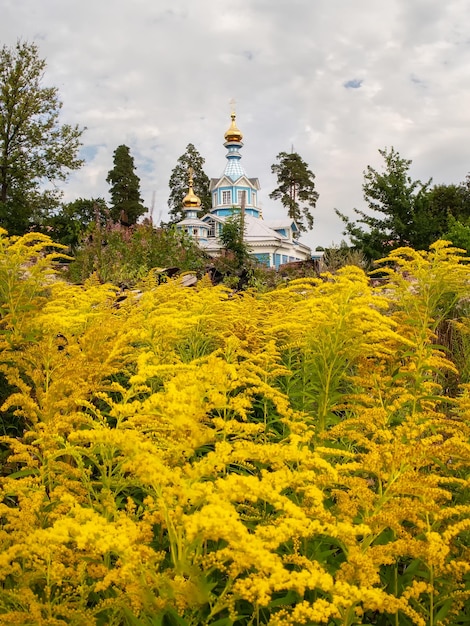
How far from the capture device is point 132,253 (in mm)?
10180

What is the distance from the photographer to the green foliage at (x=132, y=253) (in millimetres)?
9469

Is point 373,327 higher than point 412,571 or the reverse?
higher

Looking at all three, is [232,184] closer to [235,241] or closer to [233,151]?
[233,151]

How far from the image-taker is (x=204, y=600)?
5.42ft

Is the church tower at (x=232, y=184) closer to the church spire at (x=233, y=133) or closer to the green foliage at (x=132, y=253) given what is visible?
the church spire at (x=233, y=133)

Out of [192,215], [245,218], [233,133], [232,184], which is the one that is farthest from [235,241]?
[233,133]

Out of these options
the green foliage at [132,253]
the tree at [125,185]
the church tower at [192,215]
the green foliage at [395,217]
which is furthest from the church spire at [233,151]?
the green foliage at [132,253]

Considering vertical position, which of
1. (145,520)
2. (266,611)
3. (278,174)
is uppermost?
(278,174)

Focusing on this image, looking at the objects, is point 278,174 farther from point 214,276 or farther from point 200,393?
point 200,393

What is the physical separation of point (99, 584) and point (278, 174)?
183 ft

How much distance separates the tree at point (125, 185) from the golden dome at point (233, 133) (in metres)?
9.13

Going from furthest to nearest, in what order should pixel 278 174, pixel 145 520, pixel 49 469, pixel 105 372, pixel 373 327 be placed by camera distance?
1. pixel 278 174
2. pixel 373 327
3. pixel 105 372
4. pixel 49 469
5. pixel 145 520

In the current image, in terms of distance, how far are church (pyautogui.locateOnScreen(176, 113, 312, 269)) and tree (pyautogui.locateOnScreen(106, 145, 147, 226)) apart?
4785mm

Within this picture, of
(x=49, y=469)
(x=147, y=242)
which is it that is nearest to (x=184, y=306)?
(x=49, y=469)
